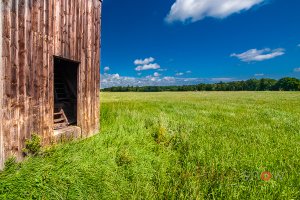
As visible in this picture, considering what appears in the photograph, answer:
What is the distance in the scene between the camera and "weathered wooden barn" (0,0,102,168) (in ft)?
11.1

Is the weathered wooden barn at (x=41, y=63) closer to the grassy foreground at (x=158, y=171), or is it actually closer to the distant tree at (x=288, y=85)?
the grassy foreground at (x=158, y=171)

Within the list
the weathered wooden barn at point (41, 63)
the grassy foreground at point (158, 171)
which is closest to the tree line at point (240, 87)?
the weathered wooden barn at point (41, 63)

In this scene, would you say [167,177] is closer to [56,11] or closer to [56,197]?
[56,197]

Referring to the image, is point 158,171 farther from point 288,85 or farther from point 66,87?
point 288,85

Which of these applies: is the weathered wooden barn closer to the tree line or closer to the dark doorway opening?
the dark doorway opening

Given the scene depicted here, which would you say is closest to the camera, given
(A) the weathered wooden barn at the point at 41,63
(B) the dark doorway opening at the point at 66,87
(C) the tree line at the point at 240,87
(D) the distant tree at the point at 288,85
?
(A) the weathered wooden barn at the point at 41,63

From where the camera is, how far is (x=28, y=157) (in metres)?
3.70

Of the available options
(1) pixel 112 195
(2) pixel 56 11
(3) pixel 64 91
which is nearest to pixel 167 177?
(1) pixel 112 195

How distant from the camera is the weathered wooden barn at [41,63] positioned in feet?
11.1

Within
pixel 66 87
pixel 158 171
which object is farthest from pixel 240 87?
pixel 158 171

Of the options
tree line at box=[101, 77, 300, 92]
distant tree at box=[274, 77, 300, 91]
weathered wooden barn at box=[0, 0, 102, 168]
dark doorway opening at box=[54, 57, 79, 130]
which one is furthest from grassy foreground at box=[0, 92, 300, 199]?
distant tree at box=[274, 77, 300, 91]

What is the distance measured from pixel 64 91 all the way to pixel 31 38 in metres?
3.30

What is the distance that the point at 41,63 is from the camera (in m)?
4.11

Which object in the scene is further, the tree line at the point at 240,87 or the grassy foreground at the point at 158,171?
the tree line at the point at 240,87
